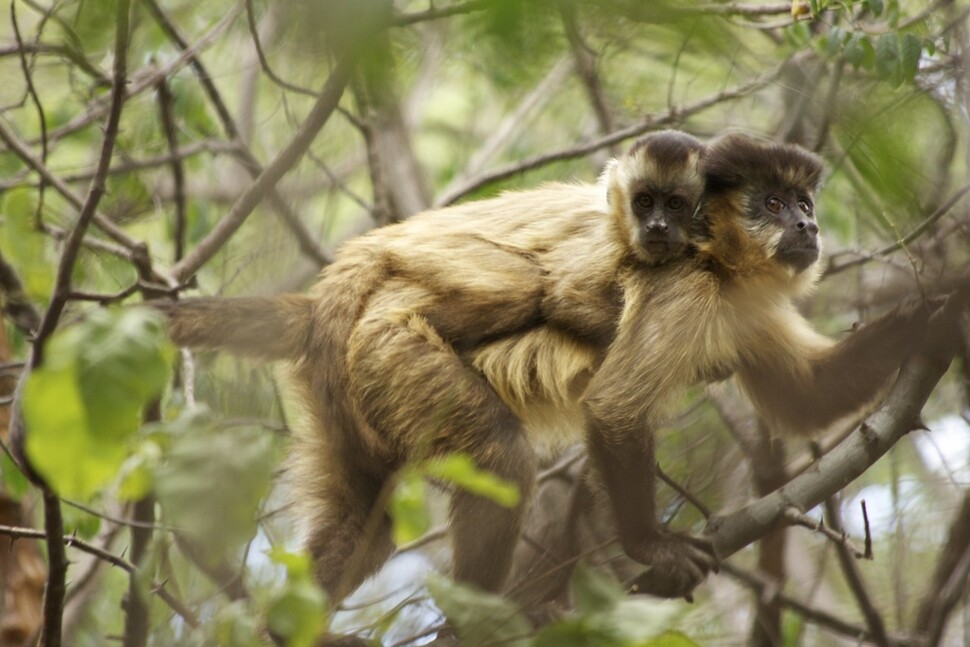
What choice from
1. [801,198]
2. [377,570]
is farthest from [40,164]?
[801,198]

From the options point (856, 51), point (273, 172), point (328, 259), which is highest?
point (328, 259)

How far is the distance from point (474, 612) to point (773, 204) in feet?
11.5

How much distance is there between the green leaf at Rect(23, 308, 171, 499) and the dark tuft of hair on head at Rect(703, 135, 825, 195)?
4.15m

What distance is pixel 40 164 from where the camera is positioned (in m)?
5.73

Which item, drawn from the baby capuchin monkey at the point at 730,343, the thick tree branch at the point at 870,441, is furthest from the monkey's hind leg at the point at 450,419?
the thick tree branch at the point at 870,441

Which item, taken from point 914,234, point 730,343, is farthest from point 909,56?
point 730,343

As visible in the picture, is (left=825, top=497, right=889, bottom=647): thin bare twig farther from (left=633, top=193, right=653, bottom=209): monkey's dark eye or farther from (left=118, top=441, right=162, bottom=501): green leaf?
(left=118, top=441, right=162, bottom=501): green leaf

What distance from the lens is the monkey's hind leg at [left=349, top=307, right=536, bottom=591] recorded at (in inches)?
198

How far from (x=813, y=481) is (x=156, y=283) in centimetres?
354

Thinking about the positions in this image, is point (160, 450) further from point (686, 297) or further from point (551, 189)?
point (551, 189)

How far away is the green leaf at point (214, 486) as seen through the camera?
2.60m

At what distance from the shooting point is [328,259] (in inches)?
315

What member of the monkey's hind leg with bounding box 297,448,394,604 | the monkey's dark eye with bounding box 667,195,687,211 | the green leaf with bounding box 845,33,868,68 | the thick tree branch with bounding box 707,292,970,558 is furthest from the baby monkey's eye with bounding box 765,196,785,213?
the monkey's hind leg with bounding box 297,448,394,604

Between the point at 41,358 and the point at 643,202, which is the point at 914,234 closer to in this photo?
the point at 643,202
